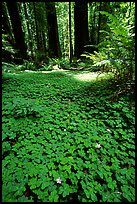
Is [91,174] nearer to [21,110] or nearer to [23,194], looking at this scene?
[23,194]

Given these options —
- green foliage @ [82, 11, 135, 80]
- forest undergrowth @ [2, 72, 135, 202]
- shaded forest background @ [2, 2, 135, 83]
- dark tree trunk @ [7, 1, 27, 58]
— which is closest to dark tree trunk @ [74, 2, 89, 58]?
shaded forest background @ [2, 2, 135, 83]

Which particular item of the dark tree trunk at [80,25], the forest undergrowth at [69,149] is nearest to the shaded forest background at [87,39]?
the dark tree trunk at [80,25]

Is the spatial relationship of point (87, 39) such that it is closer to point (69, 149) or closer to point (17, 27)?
point (17, 27)

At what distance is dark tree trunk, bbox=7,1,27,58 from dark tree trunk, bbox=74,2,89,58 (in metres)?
3.11

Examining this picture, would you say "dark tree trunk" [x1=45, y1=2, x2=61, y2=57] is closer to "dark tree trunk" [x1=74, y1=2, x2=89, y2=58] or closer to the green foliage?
"dark tree trunk" [x1=74, y1=2, x2=89, y2=58]

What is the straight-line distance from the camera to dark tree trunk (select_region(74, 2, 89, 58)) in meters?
8.01

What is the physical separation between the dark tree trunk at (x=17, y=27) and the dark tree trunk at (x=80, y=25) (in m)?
3.11

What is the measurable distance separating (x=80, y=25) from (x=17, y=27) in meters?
3.52

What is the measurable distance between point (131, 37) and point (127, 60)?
1.63ft

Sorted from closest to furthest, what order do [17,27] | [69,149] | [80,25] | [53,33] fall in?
[69,149], [80,25], [17,27], [53,33]

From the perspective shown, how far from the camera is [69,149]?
7.21ft

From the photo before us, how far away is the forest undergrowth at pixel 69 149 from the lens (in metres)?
1.75

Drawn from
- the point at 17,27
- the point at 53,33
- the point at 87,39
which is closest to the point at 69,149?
the point at 87,39

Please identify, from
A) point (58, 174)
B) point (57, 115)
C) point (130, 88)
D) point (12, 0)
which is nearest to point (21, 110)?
point (57, 115)
